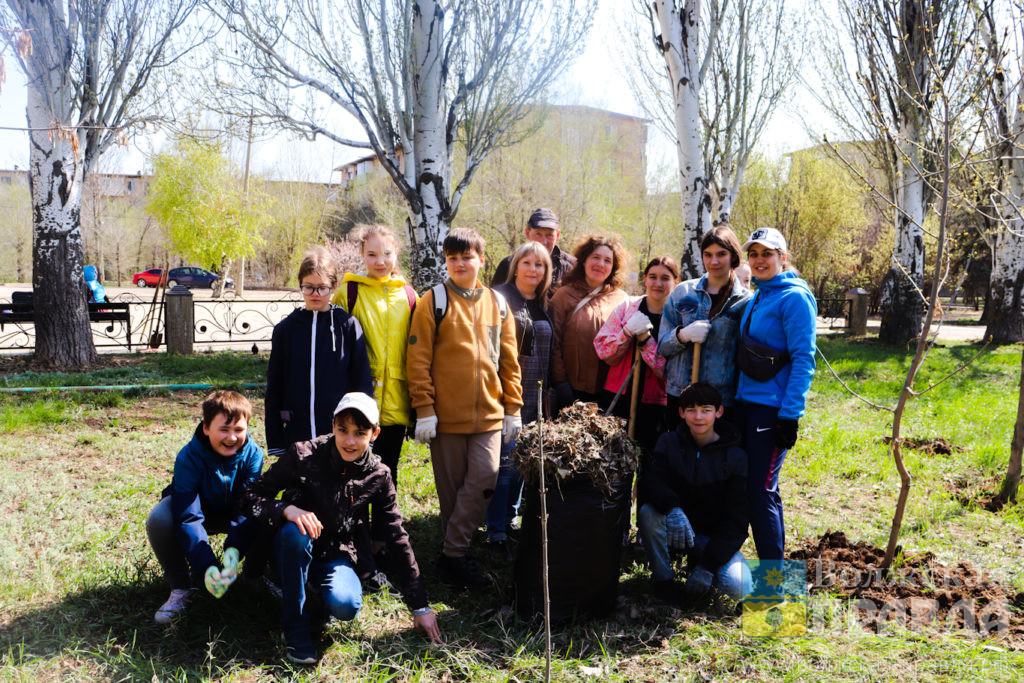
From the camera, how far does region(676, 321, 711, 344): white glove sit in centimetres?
345

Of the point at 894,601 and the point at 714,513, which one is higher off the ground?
the point at 714,513

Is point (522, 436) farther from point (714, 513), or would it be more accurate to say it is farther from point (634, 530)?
point (634, 530)

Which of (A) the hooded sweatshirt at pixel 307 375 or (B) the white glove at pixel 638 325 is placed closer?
(A) the hooded sweatshirt at pixel 307 375

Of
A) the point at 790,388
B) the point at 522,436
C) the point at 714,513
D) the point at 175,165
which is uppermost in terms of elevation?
the point at 175,165

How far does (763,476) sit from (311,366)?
234 centimetres

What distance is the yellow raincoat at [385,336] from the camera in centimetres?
353

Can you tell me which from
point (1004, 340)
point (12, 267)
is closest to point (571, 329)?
point (1004, 340)

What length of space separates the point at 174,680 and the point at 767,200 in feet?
76.3

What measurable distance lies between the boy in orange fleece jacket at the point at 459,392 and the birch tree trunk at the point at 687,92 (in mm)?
5199

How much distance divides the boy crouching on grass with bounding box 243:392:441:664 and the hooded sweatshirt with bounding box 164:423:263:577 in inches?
10.5

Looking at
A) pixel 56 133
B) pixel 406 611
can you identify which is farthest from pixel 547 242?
pixel 56 133

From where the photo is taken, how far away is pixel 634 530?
167 inches

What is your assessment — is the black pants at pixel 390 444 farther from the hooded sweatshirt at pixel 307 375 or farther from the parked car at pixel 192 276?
the parked car at pixel 192 276

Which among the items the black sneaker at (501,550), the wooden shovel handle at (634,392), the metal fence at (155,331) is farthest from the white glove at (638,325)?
the metal fence at (155,331)
